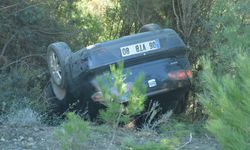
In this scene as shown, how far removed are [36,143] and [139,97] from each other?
1219 mm

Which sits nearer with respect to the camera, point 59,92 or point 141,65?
point 141,65

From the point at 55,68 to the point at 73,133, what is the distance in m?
3.63

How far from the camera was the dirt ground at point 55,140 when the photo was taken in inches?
203

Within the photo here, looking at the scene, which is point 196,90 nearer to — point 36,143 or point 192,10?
point 192,10

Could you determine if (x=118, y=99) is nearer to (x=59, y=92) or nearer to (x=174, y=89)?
(x=174, y=89)

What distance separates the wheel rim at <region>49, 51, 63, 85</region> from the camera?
25.6 ft

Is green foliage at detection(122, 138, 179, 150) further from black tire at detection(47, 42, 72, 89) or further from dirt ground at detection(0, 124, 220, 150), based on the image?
black tire at detection(47, 42, 72, 89)

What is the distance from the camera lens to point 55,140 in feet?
17.3

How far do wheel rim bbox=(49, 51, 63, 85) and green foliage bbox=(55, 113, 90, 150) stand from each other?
3.27 m

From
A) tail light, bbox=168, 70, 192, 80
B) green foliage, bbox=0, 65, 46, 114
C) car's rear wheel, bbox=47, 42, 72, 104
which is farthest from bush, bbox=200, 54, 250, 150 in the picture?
green foliage, bbox=0, 65, 46, 114

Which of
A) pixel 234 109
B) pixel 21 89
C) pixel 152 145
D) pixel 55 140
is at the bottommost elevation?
pixel 21 89

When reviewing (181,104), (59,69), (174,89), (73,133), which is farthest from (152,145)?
(59,69)

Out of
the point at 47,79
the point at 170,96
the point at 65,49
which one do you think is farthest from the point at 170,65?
the point at 47,79

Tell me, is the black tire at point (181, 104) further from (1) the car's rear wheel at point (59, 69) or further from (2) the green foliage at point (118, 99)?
(2) the green foliage at point (118, 99)
